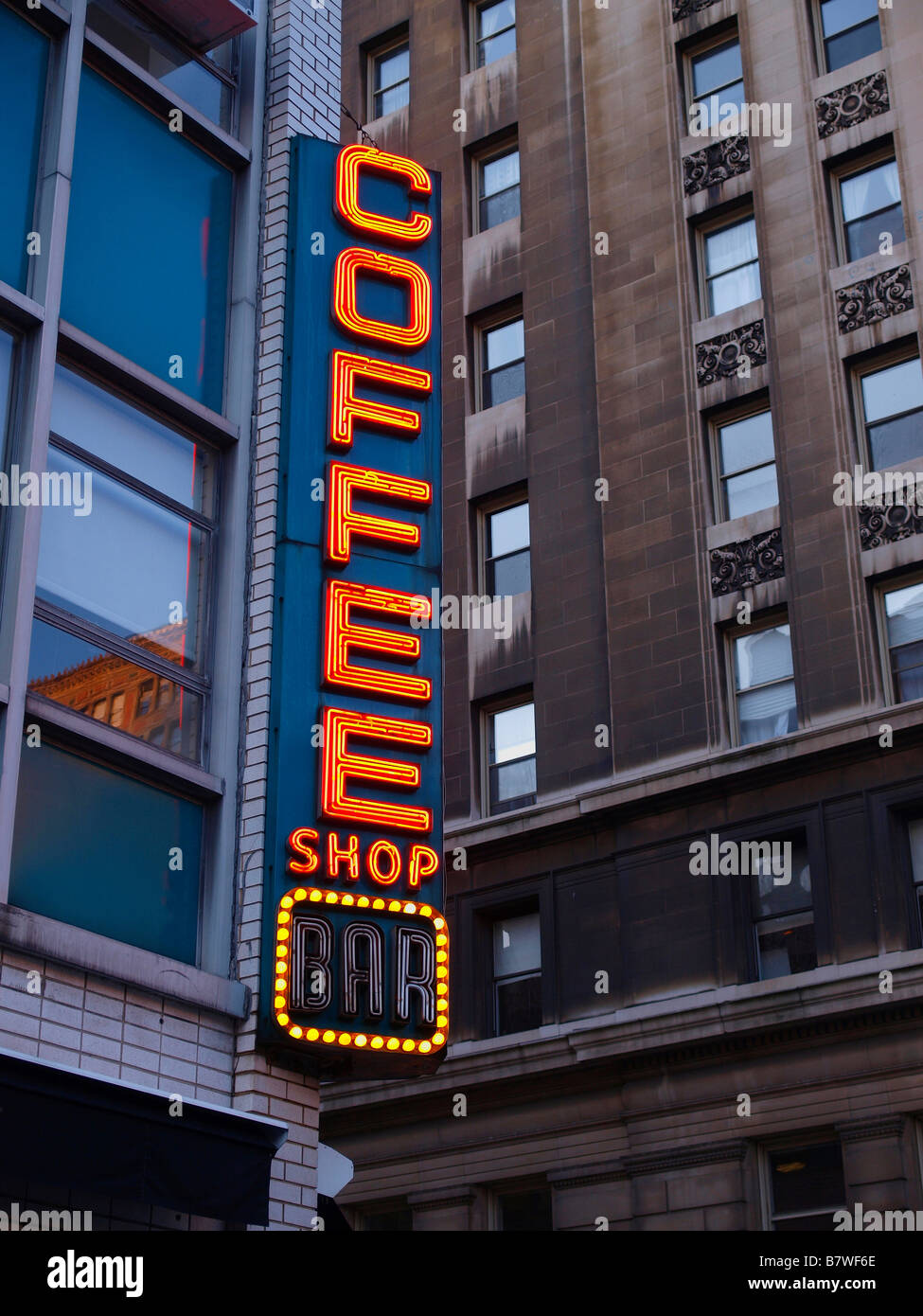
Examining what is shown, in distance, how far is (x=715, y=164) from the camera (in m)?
35.1

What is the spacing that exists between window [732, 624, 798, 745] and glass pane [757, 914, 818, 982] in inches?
133

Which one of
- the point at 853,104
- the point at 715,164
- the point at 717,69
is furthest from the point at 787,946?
the point at 717,69

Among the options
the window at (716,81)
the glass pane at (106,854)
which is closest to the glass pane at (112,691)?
the glass pane at (106,854)

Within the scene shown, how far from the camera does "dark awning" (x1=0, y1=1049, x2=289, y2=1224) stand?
12594mm

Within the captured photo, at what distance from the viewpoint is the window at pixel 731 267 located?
112 ft

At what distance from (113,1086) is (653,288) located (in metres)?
25.3

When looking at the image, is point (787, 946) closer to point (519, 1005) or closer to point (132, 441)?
point (519, 1005)

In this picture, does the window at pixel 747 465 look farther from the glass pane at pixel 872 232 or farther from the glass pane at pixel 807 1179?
the glass pane at pixel 807 1179

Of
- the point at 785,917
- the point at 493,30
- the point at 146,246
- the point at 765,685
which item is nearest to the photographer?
the point at 146,246

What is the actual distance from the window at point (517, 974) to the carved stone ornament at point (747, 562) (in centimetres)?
743

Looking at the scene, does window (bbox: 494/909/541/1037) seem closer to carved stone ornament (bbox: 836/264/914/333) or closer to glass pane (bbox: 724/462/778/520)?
glass pane (bbox: 724/462/778/520)

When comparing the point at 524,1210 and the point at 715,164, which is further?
the point at 715,164

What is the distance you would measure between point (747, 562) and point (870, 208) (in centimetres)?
731

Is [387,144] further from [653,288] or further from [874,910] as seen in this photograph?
[874,910]
